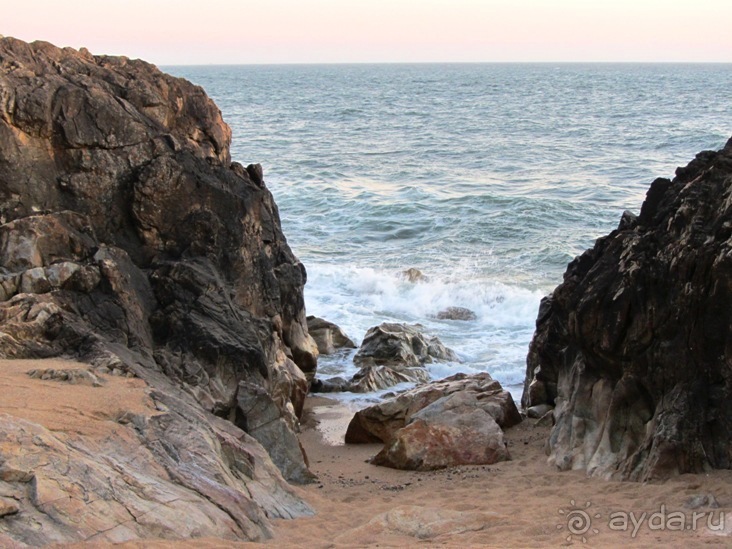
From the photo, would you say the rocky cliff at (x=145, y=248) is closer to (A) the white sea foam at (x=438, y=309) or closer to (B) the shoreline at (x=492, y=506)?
(B) the shoreline at (x=492, y=506)

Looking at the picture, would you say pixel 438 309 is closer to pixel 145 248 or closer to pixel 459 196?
pixel 145 248

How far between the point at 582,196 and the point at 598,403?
19986 mm

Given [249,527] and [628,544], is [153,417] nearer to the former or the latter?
[249,527]

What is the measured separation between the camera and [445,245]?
78.5 feet

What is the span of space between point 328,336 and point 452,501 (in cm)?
777

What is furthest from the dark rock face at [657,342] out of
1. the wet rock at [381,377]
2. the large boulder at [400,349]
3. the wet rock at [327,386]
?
the large boulder at [400,349]

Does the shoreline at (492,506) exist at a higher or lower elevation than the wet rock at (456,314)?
higher

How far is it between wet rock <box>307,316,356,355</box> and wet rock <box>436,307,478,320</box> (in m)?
2.94

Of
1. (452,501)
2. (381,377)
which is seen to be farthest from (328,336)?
(452,501)

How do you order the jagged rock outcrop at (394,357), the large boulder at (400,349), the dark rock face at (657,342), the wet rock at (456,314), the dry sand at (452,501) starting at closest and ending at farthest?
the dry sand at (452,501) → the dark rock face at (657,342) → the jagged rock outcrop at (394,357) → the large boulder at (400,349) → the wet rock at (456,314)

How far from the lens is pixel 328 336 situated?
52.5ft

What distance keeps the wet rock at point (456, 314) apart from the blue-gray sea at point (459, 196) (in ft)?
0.68

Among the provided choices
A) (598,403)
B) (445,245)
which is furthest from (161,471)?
(445,245)

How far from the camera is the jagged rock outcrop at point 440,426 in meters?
10.0
